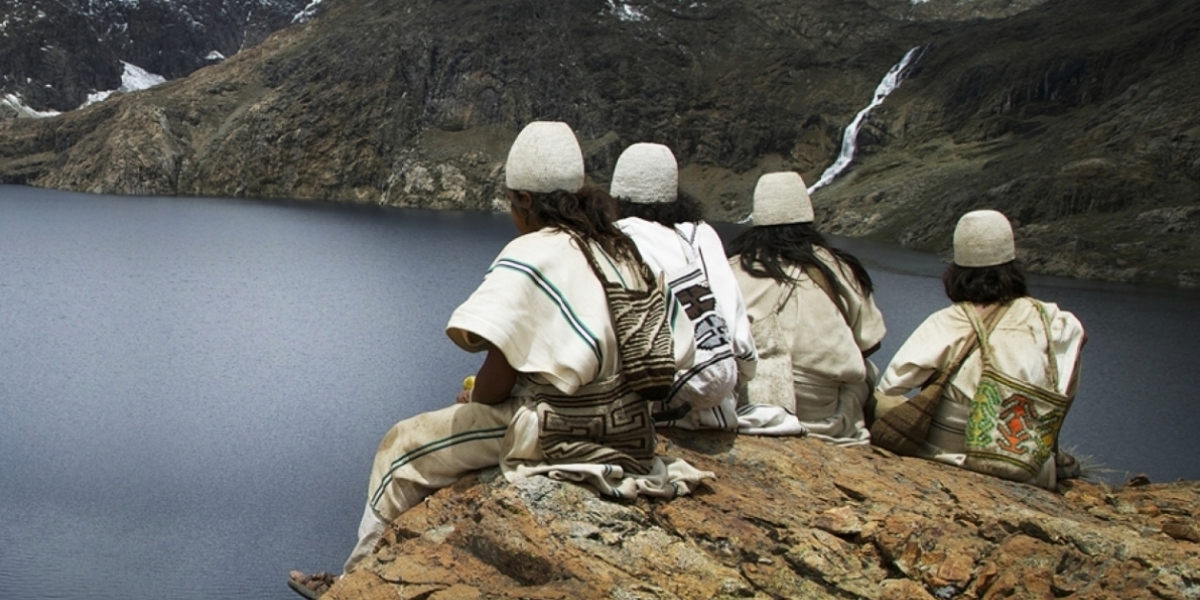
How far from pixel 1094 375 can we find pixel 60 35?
180726 millimetres

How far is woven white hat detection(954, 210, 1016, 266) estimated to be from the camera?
653 cm

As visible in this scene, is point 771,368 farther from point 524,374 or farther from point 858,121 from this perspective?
point 858,121

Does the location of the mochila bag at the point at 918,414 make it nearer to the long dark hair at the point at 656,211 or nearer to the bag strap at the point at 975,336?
the bag strap at the point at 975,336

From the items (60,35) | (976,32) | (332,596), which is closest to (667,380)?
(332,596)

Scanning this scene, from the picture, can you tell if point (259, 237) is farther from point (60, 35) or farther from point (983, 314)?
point (60, 35)

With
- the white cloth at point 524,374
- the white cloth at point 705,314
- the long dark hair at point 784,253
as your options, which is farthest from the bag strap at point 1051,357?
the white cloth at point 524,374

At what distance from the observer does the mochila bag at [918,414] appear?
6443 millimetres

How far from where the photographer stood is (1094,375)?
26.1m

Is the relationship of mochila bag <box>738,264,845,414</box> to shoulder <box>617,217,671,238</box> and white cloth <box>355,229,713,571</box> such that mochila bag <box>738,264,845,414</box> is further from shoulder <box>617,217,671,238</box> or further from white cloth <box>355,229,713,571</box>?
white cloth <box>355,229,713,571</box>

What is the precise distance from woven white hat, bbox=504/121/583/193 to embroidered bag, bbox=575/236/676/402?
26 centimetres

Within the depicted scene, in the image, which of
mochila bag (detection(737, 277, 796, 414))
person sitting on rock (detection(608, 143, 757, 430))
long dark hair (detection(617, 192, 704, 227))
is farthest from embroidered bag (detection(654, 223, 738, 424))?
mochila bag (detection(737, 277, 796, 414))

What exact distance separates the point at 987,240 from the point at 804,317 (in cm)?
104

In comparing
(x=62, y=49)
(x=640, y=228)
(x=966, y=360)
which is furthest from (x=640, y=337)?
(x=62, y=49)

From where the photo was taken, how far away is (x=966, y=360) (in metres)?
6.43
